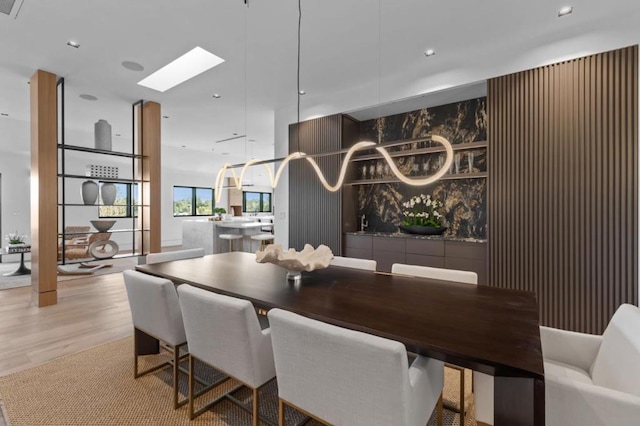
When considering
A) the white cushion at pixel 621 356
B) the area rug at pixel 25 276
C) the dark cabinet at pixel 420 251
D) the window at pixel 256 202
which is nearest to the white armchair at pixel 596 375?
the white cushion at pixel 621 356

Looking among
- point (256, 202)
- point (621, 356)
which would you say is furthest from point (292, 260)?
point (256, 202)

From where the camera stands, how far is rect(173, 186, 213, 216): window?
10.2m

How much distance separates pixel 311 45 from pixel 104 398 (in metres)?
3.55

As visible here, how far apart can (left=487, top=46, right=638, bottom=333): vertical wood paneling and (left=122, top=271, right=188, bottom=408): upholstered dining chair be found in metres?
3.10

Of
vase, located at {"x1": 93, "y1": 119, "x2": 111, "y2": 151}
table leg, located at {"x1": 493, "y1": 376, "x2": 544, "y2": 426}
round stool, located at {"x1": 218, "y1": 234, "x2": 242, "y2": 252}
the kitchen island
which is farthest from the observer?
the kitchen island

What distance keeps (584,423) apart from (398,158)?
154 inches

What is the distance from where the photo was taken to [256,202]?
546 inches

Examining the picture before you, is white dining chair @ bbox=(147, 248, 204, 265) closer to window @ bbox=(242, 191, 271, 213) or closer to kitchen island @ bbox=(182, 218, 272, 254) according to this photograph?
kitchen island @ bbox=(182, 218, 272, 254)

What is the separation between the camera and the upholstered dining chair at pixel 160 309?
1922 millimetres

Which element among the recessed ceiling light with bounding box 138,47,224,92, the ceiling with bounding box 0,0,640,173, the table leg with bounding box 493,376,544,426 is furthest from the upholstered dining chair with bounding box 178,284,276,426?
the recessed ceiling light with bounding box 138,47,224,92

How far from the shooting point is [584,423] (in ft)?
3.55

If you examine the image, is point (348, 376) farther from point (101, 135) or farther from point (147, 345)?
point (101, 135)

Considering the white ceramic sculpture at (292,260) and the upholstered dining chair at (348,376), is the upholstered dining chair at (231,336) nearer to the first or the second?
the upholstered dining chair at (348,376)

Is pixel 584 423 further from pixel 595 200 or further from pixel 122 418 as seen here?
pixel 595 200
